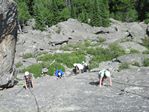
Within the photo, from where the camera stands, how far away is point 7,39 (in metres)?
30.8

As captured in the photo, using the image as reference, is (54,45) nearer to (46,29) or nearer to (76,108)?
(46,29)

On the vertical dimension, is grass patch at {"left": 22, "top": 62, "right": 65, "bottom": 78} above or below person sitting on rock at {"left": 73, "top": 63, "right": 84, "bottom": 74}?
below

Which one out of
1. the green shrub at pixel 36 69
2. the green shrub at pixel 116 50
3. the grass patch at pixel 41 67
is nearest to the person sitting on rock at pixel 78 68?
the grass patch at pixel 41 67

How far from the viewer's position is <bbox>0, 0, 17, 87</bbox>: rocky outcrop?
28.9 m

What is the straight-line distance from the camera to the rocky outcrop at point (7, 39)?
28.9 m

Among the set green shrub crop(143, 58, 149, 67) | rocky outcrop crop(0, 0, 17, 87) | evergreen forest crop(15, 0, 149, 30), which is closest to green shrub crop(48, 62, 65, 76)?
green shrub crop(143, 58, 149, 67)

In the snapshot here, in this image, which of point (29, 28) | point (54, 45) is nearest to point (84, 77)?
point (54, 45)

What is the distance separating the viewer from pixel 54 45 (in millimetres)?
67062

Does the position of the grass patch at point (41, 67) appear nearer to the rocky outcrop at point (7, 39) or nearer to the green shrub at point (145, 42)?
the rocky outcrop at point (7, 39)

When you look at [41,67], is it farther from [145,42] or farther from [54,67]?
[145,42]

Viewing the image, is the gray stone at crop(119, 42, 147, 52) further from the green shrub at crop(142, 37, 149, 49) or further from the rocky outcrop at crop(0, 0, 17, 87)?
the rocky outcrop at crop(0, 0, 17, 87)

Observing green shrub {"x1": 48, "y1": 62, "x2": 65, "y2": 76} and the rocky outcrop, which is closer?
the rocky outcrop

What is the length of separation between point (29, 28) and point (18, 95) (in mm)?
60266

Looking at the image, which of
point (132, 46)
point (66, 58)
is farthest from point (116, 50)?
point (66, 58)
